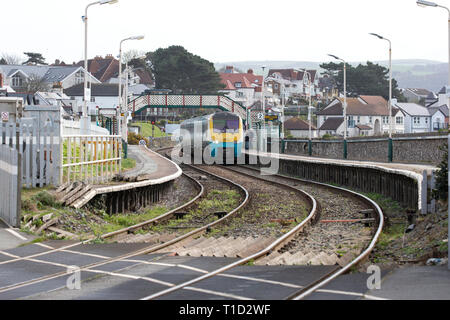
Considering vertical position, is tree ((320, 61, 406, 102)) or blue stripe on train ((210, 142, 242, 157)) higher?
tree ((320, 61, 406, 102))

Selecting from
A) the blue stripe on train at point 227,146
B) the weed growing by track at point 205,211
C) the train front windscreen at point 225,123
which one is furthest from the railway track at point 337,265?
the blue stripe on train at point 227,146

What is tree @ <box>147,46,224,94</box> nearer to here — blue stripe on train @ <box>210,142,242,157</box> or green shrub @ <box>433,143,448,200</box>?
blue stripe on train @ <box>210,142,242,157</box>

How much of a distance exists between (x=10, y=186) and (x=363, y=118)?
101 m

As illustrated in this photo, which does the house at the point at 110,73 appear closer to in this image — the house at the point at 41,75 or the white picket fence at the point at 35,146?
the house at the point at 41,75

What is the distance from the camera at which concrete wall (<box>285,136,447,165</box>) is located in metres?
32.2

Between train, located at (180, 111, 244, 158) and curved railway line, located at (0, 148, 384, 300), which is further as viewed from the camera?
train, located at (180, 111, 244, 158)

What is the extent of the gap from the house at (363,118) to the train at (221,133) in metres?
64.8

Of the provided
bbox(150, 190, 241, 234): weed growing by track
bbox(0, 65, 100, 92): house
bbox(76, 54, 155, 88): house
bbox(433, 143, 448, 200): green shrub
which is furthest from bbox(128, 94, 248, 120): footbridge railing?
bbox(76, 54, 155, 88): house

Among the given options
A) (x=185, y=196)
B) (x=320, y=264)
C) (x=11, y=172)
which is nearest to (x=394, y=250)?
(x=320, y=264)

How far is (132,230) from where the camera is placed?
1455 centimetres

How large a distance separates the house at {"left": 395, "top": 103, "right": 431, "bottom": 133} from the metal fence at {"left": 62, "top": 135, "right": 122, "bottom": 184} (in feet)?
302

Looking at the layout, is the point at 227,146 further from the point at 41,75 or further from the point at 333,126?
the point at 41,75

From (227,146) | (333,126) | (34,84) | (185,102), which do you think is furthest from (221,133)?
(34,84)

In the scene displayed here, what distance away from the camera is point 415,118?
4432 inches
